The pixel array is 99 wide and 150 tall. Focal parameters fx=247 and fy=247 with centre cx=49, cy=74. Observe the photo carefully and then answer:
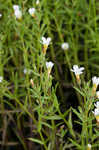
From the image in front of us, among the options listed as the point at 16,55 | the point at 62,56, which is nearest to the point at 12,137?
the point at 16,55

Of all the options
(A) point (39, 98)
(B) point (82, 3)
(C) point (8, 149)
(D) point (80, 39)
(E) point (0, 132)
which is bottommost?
(C) point (8, 149)

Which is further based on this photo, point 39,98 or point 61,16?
point 61,16

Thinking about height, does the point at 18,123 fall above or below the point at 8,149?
above

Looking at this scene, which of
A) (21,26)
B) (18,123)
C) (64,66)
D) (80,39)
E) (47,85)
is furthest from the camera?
(80,39)

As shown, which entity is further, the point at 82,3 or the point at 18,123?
the point at 82,3

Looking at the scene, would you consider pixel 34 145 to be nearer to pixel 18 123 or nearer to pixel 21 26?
pixel 18 123

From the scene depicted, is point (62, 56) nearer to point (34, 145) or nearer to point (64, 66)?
point (64, 66)

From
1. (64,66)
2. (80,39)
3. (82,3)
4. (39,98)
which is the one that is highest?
(82,3)

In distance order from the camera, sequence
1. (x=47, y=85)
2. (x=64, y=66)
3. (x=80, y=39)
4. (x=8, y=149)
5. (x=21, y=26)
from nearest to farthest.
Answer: (x=47, y=85), (x=21, y=26), (x=8, y=149), (x=64, y=66), (x=80, y=39)

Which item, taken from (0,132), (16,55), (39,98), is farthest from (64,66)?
(39,98)
